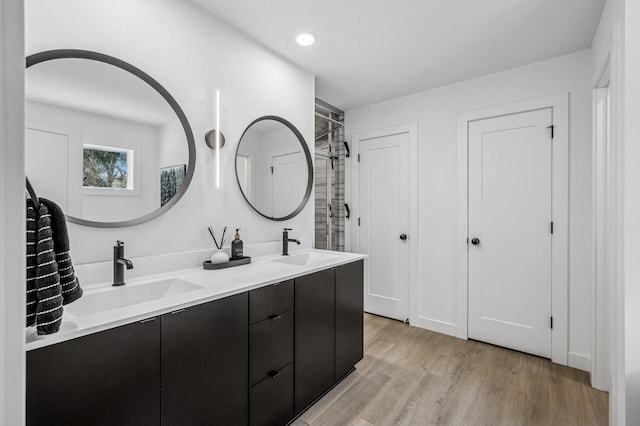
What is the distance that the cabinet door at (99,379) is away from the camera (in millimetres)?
908

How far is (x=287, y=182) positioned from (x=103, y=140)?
4.32 ft

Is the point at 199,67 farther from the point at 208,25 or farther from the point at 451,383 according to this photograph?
the point at 451,383

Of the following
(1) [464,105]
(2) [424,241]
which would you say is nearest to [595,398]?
(2) [424,241]

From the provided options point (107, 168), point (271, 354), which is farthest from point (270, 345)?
point (107, 168)

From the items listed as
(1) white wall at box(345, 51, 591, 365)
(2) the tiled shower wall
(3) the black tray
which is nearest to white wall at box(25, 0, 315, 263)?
(3) the black tray

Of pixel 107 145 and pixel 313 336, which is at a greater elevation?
pixel 107 145

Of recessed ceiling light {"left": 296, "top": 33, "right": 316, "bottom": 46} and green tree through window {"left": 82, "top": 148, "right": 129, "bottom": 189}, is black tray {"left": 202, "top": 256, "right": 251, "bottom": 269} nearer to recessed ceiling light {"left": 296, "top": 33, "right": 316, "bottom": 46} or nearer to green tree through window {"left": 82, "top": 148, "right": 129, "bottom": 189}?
green tree through window {"left": 82, "top": 148, "right": 129, "bottom": 189}

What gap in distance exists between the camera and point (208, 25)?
1.95 m

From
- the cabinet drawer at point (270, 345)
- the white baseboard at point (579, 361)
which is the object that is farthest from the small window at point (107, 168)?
the white baseboard at point (579, 361)

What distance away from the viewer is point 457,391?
2.10 meters

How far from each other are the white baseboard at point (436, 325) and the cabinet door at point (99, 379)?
8.83 feet

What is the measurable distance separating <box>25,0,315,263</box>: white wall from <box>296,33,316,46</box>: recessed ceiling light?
27 cm

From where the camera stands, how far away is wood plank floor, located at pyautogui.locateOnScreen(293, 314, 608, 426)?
72.2 inches

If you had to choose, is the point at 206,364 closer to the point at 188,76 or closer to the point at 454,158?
the point at 188,76
